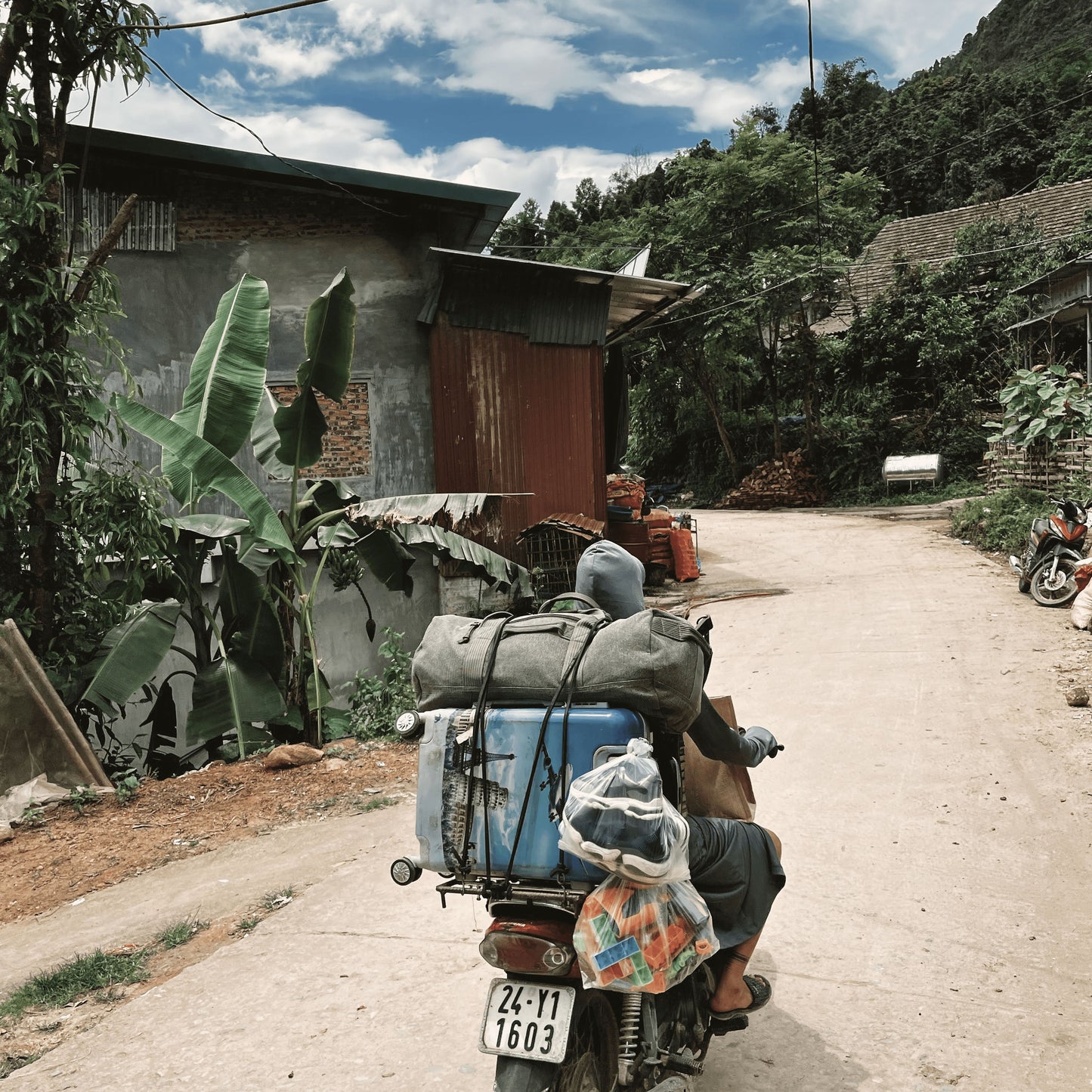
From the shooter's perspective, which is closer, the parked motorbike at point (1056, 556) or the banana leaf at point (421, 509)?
the banana leaf at point (421, 509)

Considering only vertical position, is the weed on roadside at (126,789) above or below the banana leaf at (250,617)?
below

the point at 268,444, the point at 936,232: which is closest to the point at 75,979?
the point at 268,444

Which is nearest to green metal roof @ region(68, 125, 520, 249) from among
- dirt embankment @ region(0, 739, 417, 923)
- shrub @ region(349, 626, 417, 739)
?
shrub @ region(349, 626, 417, 739)

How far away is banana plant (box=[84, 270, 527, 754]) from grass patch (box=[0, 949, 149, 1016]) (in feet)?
9.44

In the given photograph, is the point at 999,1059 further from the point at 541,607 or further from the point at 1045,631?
the point at 1045,631

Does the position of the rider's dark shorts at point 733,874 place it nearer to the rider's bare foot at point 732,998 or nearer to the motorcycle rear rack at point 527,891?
the rider's bare foot at point 732,998

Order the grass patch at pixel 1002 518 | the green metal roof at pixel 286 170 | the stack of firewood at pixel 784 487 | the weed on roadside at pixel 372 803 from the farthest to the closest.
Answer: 1. the stack of firewood at pixel 784 487
2. the grass patch at pixel 1002 518
3. the green metal roof at pixel 286 170
4. the weed on roadside at pixel 372 803

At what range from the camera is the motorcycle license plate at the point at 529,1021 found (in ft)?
7.91

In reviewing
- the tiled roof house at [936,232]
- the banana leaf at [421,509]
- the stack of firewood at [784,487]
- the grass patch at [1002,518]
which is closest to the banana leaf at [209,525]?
the banana leaf at [421,509]

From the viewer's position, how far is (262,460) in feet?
26.3

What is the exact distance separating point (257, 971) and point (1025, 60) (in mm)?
70355

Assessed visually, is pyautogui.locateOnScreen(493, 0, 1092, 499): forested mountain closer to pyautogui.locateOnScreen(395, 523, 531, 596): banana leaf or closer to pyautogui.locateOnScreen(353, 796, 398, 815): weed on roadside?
pyautogui.locateOnScreen(395, 523, 531, 596): banana leaf

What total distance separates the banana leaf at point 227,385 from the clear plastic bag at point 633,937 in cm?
519

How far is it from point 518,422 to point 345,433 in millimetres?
2111
